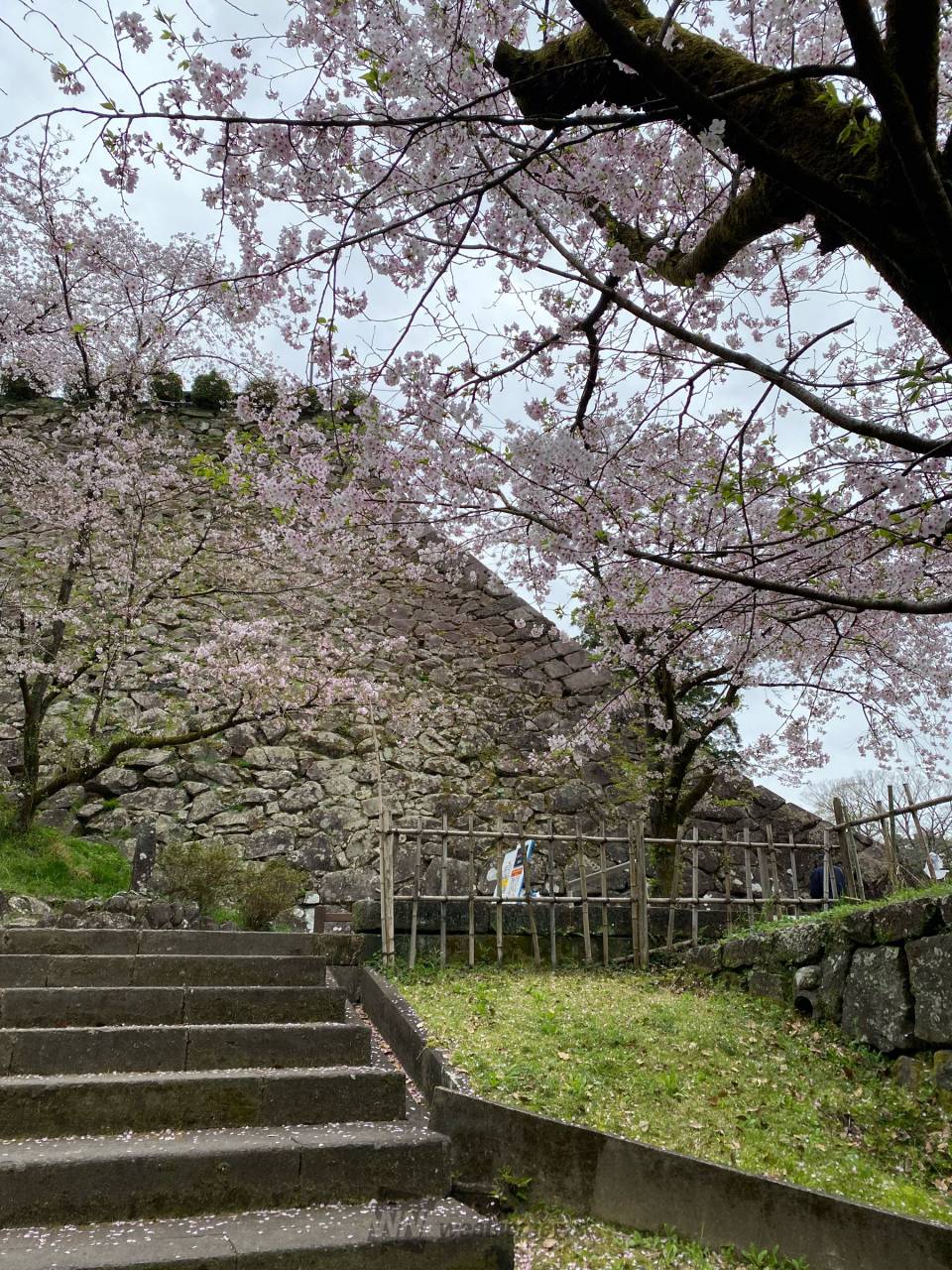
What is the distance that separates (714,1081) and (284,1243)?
234cm

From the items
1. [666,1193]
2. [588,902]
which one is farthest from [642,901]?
[666,1193]

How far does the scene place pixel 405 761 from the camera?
9859 millimetres

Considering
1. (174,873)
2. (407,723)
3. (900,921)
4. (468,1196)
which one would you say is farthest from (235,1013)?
(407,723)

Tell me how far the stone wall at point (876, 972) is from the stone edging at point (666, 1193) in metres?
1.55

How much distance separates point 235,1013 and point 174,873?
2.56 metres

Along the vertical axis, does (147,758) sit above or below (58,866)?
above

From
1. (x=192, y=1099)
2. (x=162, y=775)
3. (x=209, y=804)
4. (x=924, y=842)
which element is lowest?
(x=192, y=1099)

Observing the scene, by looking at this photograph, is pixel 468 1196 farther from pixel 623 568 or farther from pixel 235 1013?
pixel 623 568

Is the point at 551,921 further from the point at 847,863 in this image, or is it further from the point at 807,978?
the point at 847,863

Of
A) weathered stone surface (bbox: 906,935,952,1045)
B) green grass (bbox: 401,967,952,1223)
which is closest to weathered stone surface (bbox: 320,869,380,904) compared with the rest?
green grass (bbox: 401,967,952,1223)

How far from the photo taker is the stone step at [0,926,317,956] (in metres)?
5.16

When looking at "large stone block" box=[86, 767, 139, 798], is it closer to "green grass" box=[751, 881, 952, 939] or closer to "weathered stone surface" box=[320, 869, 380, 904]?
"weathered stone surface" box=[320, 869, 380, 904]

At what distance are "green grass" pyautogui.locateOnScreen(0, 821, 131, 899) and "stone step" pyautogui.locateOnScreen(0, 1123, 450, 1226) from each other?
4.00 m

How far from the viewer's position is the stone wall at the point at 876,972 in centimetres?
424
